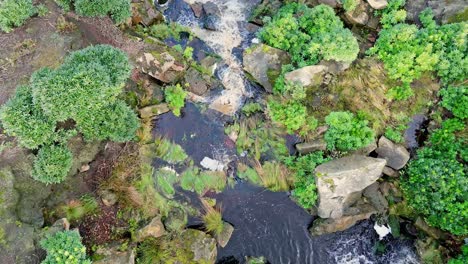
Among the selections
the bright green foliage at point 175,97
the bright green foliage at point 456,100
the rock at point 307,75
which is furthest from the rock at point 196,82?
the bright green foliage at point 456,100

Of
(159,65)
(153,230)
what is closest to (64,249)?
(153,230)

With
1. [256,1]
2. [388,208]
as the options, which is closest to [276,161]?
[388,208]

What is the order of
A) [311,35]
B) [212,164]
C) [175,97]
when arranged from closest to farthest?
[212,164]
[175,97]
[311,35]

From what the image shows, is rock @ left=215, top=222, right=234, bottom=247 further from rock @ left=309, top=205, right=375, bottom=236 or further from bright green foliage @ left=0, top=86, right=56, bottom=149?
bright green foliage @ left=0, top=86, right=56, bottom=149

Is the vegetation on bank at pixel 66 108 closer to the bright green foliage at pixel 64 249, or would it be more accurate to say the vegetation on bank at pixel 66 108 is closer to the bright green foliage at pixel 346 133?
the bright green foliage at pixel 64 249

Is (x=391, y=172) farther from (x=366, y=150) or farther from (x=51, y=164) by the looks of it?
(x=51, y=164)

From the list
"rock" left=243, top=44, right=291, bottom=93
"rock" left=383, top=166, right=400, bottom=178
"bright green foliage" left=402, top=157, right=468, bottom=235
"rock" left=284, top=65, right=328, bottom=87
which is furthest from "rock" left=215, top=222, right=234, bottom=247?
"bright green foliage" left=402, top=157, right=468, bottom=235

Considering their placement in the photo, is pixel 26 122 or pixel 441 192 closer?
pixel 26 122

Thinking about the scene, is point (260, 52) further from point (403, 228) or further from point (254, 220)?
point (403, 228)
